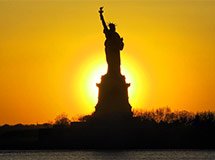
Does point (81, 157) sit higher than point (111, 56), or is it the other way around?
point (111, 56)

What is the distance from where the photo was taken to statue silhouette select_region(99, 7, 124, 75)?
345 feet

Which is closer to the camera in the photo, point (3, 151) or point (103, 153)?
point (103, 153)

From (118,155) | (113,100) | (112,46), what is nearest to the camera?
(118,155)

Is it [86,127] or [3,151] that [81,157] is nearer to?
[86,127]

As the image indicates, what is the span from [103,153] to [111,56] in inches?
283

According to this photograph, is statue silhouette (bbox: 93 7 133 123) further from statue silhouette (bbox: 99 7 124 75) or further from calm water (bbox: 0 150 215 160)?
calm water (bbox: 0 150 215 160)

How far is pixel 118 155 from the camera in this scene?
3930 inches

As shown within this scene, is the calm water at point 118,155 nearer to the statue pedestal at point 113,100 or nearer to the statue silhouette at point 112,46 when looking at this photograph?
the statue pedestal at point 113,100

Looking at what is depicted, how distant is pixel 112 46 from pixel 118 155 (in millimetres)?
8504

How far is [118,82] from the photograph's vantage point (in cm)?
10594

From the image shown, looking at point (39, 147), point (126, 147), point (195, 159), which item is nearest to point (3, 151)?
point (39, 147)

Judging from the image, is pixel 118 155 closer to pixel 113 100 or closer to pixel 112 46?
pixel 113 100

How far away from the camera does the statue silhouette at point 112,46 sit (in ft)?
345

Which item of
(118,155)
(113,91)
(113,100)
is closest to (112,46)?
(113,91)
